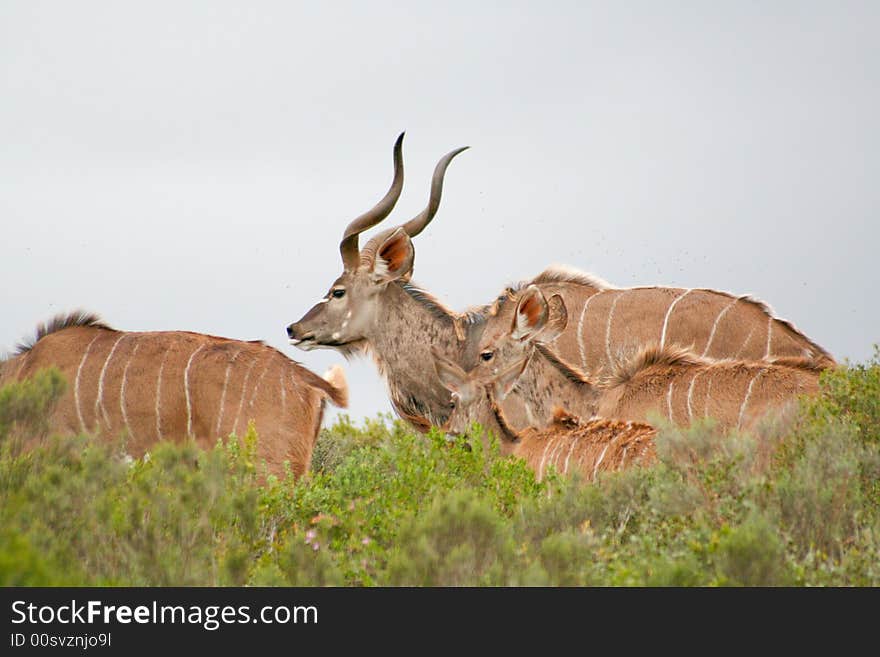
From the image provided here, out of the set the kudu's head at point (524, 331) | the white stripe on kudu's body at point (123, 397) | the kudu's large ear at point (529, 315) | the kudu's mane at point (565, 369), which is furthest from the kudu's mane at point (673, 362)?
the white stripe on kudu's body at point (123, 397)

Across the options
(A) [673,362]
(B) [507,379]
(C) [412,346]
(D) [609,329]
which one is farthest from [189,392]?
(D) [609,329]

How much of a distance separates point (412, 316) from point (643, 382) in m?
3.21

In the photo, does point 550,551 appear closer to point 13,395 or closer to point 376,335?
point 13,395

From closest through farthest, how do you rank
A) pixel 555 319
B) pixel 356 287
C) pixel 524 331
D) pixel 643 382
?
pixel 643 382 < pixel 524 331 < pixel 555 319 < pixel 356 287

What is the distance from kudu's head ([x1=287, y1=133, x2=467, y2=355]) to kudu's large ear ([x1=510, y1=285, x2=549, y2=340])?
1644 mm

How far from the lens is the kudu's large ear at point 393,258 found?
34.1 ft

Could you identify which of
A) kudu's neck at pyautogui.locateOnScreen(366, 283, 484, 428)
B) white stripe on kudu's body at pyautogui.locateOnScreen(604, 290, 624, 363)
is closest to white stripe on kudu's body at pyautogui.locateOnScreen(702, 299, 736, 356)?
white stripe on kudu's body at pyautogui.locateOnScreen(604, 290, 624, 363)

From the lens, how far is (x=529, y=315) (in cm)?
913

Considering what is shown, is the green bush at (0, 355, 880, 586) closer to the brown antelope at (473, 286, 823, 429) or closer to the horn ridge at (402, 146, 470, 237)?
the brown antelope at (473, 286, 823, 429)

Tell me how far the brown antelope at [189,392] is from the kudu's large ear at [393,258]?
1657 millimetres

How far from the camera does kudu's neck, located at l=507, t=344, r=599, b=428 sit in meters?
8.45

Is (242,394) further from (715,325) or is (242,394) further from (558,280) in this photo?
(715,325)

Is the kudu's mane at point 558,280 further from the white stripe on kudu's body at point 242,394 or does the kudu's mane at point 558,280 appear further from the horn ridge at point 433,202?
the white stripe on kudu's body at point 242,394
